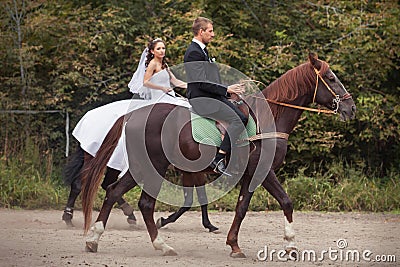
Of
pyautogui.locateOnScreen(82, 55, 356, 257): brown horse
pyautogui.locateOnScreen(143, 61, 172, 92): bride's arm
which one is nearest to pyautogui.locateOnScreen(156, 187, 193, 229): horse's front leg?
pyautogui.locateOnScreen(143, 61, 172, 92): bride's arm

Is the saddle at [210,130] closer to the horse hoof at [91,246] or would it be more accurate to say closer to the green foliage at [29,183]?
the horse hoof at [91,246]

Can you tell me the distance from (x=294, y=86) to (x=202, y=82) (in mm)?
1129

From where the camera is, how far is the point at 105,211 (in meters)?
7.54

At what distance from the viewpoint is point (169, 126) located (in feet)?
24.7

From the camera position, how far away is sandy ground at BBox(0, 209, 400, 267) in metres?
7.12

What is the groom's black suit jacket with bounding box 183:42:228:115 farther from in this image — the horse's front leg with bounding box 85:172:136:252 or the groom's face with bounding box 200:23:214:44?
the horse's front leg with bounding box 85:172:136:252

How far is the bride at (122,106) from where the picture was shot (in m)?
9.42

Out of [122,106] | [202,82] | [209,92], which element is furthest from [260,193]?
[202,82]

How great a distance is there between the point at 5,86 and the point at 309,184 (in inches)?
258

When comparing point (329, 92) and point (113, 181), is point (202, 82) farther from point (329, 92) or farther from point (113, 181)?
point (113, 181)

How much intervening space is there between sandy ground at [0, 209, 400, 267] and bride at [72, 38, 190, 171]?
1111 mm

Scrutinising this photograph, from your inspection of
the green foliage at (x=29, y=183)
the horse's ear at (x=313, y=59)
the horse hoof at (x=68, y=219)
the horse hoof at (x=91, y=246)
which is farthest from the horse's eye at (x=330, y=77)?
the green foliage at (x=29, y=183)

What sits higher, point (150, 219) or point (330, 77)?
point (330, 77)

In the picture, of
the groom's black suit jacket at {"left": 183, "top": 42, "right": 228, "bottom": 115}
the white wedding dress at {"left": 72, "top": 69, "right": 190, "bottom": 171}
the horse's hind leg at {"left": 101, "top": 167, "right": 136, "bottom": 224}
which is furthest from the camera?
the horse's hind leg at {"left": 101, "top": 167, "right": 136, "bottom": 224}
